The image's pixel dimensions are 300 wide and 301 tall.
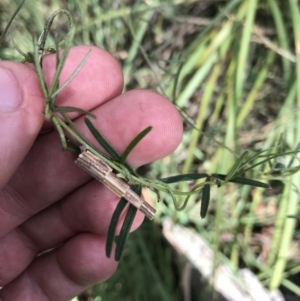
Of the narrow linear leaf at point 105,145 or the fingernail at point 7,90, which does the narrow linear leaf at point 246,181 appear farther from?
the fingernail at point 7,90

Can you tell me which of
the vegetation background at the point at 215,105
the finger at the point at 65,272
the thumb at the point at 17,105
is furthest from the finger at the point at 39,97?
the vegetation background at the point at 215,105

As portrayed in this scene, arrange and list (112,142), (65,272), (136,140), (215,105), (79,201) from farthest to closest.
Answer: (215,105), (65,272), (79,201), (112,142), (136,140)

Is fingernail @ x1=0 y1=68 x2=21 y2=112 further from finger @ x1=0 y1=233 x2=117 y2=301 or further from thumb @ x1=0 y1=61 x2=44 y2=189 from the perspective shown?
finger @ x1=0 y1=233 x2=117 y2=301

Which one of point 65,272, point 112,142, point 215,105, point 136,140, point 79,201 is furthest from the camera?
point 215,105

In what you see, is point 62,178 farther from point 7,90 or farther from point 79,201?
point 7,90

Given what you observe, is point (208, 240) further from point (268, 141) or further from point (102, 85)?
point (102, 85)

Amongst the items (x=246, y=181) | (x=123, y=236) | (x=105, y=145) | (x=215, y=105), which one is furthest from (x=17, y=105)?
(x=215, y=105)

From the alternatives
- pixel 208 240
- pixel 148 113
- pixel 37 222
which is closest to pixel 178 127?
pixel 148 113

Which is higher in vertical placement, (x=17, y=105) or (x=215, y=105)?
(x=17, y=105)
